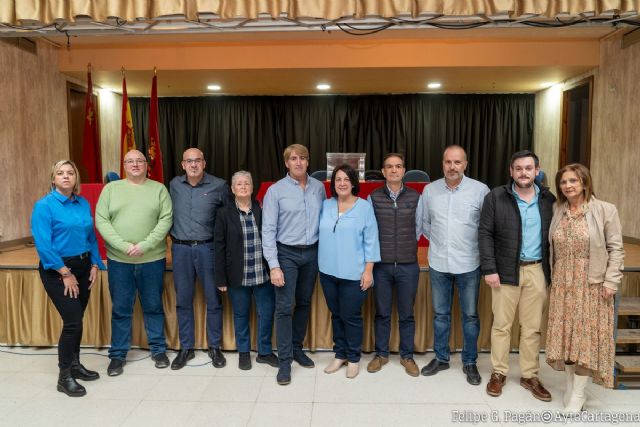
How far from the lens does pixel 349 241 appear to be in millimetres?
2650

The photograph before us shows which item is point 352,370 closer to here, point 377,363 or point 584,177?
point 377,363

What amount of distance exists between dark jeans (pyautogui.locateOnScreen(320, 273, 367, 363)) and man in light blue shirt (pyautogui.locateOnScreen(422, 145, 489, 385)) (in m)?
0.49

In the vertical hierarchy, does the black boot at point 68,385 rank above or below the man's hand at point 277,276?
below

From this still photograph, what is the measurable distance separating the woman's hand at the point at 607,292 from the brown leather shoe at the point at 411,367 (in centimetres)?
115

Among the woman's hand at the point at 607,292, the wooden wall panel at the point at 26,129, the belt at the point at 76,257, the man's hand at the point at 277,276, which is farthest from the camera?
the wooden wall panel at the point at 26,129

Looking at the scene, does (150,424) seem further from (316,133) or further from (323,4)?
(316,133)

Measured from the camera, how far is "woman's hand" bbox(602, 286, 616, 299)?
227cm

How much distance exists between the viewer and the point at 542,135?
279 inches

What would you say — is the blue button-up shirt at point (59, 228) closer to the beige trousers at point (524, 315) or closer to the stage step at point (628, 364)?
the beige trousers at point (524, 315)

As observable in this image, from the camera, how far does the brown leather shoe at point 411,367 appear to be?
2.88m

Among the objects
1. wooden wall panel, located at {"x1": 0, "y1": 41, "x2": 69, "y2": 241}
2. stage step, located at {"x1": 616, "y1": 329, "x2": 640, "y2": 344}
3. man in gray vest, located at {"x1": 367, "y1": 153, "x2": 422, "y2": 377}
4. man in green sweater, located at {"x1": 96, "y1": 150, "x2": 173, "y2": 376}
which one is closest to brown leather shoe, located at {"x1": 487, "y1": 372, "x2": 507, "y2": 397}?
man in gray vest, located at {"x1": 367, "y1": 153, "x2": 422, "y2": 377}

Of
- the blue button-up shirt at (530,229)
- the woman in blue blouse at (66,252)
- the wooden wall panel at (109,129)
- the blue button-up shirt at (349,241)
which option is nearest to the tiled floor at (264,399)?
the woman in blue blouse at (66,252)

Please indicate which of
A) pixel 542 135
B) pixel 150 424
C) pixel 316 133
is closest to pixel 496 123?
pixel 542 135

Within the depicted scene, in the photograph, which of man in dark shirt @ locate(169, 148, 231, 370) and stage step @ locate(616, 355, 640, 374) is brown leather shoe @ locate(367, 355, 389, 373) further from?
stage step @ locate(616, 355, 640, 374)
